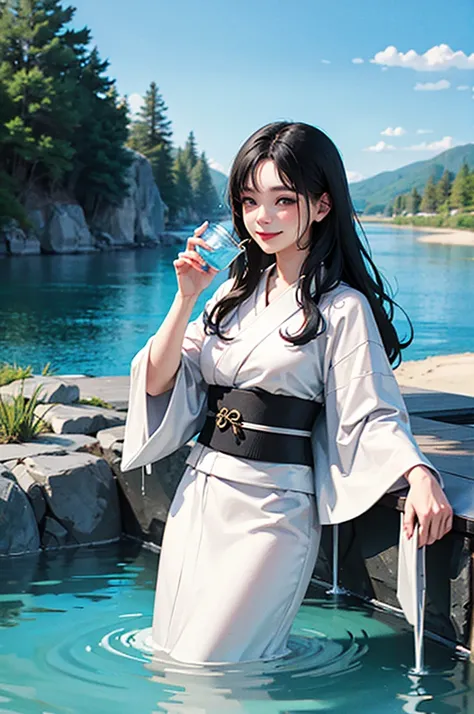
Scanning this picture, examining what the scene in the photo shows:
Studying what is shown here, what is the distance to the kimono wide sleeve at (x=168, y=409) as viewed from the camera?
2617 mm

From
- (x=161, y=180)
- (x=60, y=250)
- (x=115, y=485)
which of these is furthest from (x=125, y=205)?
(x=115, y=485)

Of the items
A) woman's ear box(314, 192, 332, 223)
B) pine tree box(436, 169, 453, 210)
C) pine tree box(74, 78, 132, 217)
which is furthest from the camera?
pine tree box(436, 169, 453, 210)

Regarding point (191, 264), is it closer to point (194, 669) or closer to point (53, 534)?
point (194, 669)

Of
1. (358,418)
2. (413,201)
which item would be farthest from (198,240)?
(413,201)

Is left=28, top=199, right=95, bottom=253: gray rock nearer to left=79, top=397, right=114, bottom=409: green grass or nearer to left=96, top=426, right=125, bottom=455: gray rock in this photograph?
left=79, top=397, right=114, bottom=409: green grass

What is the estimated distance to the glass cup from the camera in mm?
2480

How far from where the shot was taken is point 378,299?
2578mm

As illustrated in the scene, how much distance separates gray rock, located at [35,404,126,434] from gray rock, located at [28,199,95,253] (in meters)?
38.8

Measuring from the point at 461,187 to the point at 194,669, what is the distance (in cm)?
5710

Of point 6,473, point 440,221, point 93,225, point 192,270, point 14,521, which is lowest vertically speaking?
point 14,521

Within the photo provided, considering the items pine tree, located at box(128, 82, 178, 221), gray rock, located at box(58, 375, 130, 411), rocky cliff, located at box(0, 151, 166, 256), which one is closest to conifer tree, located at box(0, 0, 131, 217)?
rocky cliff, located at box(0, 151, 166, 256)

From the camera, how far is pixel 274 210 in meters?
2.50

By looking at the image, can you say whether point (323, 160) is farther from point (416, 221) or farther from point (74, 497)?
point (416, 221)

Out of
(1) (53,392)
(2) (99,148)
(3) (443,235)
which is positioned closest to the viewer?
(1) (53,392)
